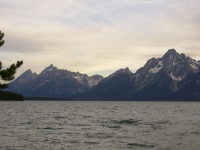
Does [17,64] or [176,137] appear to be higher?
[17,64]

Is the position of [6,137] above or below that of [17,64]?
below

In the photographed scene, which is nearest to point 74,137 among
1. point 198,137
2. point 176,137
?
point 176,137

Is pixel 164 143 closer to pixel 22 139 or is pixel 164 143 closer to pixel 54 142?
pixel 54 142

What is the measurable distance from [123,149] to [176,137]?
1287 cm

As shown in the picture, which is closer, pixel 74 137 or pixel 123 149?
pixel 123 149

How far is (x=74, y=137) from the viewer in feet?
146

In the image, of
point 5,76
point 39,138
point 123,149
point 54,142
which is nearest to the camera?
point 5,76

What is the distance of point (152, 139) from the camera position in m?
43.5

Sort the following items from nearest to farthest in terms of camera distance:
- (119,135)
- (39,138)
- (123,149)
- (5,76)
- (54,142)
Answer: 1. (5,76)
2. (123,149)
3. (54,142)
4. (39,138)
5. (119,135)

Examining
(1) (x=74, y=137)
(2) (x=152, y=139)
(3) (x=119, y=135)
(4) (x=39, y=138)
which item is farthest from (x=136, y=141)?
(4) (x=39, y=138)

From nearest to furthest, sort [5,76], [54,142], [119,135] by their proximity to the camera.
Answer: [5,76] → [54,142] → [119,135]

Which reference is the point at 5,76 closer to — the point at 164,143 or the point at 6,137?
the point at 6,137

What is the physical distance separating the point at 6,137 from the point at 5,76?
18087 mm

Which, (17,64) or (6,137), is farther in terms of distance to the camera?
(6,137)
